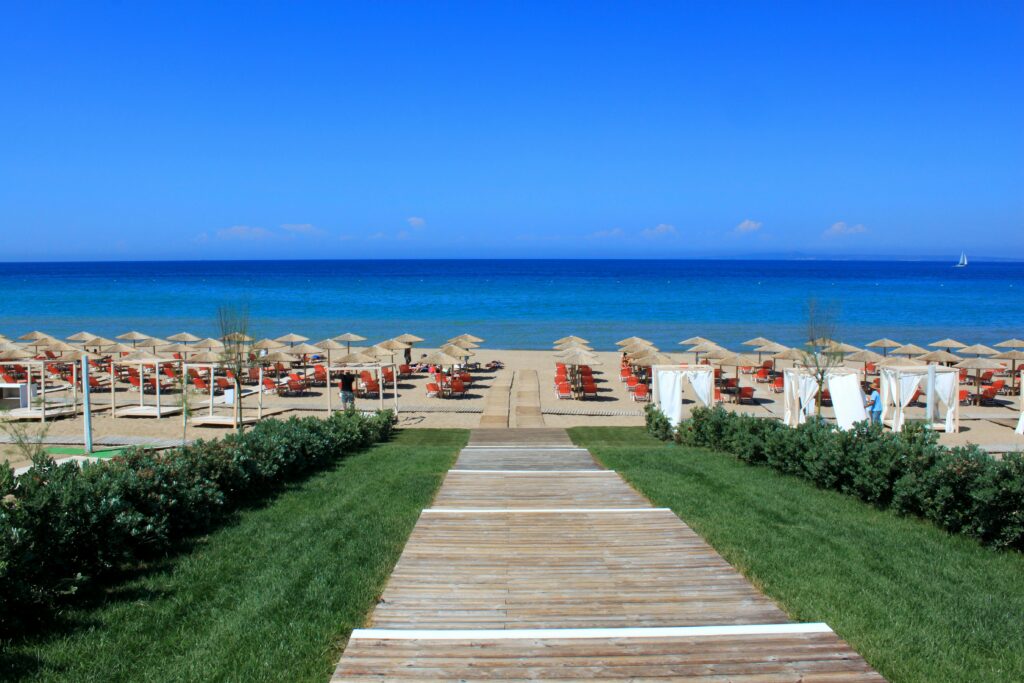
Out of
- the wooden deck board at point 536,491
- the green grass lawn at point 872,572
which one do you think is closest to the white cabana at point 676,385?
the green grass lawn at point 872,572

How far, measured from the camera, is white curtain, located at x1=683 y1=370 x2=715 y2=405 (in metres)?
20.1

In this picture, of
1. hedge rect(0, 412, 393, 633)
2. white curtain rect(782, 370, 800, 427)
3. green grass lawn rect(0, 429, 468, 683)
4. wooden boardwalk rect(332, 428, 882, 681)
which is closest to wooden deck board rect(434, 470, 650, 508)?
wooden boardwalk rect(332, 428, 882, 681)

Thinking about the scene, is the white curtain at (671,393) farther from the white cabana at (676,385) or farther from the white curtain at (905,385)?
the white curtain at (905,385)

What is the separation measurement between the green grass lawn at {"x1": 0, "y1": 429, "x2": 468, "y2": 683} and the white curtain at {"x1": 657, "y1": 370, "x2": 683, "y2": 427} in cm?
1128

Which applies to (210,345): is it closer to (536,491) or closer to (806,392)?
(806,392)

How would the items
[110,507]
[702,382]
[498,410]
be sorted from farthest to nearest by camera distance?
[498,410] → [702,382] → [110,507]

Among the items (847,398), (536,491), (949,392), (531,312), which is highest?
(536,491)

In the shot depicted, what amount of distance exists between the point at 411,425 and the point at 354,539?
42.2ft

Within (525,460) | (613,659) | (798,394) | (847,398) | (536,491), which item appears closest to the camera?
(613,659)

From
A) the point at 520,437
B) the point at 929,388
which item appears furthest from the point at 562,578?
the point at 929,388

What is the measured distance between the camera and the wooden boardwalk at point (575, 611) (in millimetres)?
4758

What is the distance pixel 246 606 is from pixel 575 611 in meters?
2.49

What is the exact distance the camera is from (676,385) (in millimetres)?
19672

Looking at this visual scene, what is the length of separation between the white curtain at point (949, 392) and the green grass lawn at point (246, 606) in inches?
611
